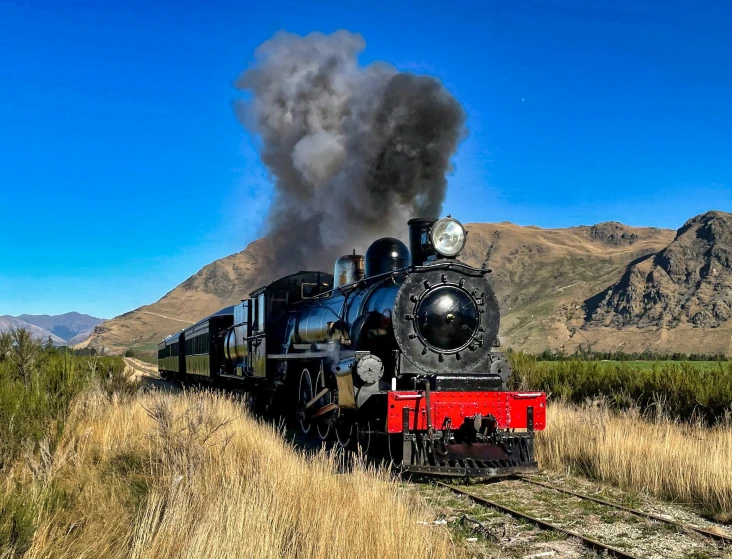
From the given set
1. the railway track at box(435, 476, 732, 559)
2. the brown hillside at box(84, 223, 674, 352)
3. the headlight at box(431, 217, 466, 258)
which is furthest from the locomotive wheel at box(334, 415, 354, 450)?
the brown hillside at box(84, 223, 674, 352)

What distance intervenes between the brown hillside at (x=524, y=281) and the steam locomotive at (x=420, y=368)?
8214 cm

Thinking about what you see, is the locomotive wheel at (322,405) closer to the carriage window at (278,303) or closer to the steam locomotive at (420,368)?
the steam locomotive at (420,368)

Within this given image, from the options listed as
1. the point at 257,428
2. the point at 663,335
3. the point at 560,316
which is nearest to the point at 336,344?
the point at 257,428

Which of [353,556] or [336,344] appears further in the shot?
[336,344]

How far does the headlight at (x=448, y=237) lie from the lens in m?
8.66

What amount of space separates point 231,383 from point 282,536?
13.5 m

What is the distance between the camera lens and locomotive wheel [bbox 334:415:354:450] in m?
9.30

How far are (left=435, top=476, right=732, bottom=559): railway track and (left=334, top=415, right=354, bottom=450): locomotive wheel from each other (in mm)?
1914

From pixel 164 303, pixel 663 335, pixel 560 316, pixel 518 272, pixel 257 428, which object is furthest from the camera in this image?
pixel 164 303

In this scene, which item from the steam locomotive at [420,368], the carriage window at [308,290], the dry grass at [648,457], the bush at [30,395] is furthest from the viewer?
the carriage window at [308,290]

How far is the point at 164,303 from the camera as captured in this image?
194 m

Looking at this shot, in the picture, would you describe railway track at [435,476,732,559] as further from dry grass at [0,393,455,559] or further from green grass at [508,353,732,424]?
green grass at [508,353,732,424]

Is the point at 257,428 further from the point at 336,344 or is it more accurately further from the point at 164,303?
the point at 164,303

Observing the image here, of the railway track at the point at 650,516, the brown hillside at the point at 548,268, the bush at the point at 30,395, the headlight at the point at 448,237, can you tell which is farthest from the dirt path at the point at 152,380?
the brown hillside at the point at 548,268
